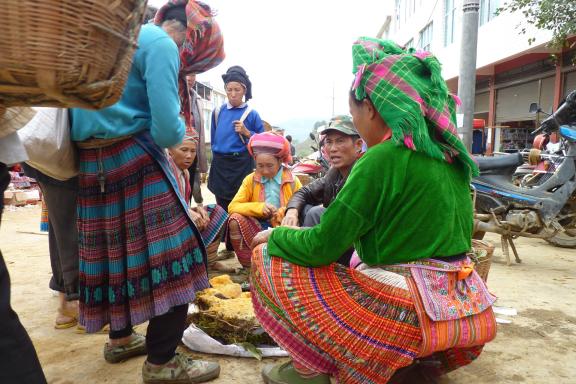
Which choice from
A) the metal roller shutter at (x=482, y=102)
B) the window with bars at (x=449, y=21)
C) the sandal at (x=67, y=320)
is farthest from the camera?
the window with bars at (x=449, y=21)

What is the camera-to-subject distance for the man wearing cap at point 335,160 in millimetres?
3074

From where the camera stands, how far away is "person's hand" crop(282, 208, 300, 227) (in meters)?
3.09

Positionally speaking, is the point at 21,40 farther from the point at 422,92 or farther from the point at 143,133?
the point at 422,92

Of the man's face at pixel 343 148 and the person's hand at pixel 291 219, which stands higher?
the man's face at pixel 343 148

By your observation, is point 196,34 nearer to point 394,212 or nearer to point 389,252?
point 394,212

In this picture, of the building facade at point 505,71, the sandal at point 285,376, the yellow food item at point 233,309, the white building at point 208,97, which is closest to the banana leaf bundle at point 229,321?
the yellow food item at point 233,309

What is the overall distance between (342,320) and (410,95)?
94 cm

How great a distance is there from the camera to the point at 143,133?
1.89 meters

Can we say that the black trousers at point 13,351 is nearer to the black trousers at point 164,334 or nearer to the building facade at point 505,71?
the black trousers at point 164,334

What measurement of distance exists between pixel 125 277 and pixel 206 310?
0.74 meters

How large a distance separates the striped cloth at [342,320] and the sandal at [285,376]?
0.04 meters

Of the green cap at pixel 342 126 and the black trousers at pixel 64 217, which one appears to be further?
the green cap at pixel 342 126

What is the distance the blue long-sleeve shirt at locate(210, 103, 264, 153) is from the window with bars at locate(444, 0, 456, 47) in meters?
16.0

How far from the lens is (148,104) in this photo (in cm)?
185
